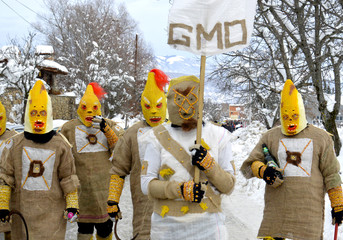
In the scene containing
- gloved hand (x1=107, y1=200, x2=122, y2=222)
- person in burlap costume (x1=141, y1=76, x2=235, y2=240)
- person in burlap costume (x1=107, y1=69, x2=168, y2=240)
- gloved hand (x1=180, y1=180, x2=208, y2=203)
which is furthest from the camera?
person in burlap costume (x1=107, y1=69, x2=168, y2=240)

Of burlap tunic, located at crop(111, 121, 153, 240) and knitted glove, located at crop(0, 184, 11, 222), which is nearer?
knitted glove, located at crop(0, 184, 11, 222)

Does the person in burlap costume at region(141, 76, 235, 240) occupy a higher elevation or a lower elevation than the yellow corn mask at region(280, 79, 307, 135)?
lower

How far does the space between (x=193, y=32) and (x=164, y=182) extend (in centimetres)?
105

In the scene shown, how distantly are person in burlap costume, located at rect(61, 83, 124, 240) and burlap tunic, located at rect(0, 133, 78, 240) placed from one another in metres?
0.99

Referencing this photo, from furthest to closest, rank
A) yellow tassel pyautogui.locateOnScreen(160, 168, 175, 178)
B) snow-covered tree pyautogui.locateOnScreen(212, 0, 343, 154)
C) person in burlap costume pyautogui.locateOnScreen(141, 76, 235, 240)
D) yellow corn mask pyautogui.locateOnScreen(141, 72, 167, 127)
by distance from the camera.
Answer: snow-covered tree pyautogui.locateOnScreen(212, 0, 343, 154) < yellow corn mask pyautogui.locateOnScreen(141, 72, 167, 127) < yellow tassel pyautogui.locateOnScreen(160, 168, 175, 178) < person in burlap costume pyautogui.locateOnScreen(141, 76, 235, 240)

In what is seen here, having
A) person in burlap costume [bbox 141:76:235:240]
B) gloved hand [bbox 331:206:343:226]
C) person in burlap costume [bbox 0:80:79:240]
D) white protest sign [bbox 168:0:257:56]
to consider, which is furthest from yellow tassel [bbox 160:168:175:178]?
gloved hand [bbox 331:206:343:226]

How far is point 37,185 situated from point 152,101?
1.45 m

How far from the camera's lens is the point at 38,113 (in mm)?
3619

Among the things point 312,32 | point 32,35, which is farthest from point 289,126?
point 32,35

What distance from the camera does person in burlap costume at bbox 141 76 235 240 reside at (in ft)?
7.92

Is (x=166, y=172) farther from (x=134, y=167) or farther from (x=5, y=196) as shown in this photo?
(x=5, y=196)

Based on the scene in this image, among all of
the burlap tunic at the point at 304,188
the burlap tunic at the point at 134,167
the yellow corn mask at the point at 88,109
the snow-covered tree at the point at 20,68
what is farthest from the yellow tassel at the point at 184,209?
the snow-covered tree at the point at 20,68

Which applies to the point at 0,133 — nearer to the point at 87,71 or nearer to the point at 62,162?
the point at 62,162

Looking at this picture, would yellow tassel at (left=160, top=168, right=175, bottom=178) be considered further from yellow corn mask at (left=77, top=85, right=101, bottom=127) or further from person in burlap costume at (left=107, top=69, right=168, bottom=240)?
yellow corn mask at (left=77, top=85, right=101, bottom=127)
